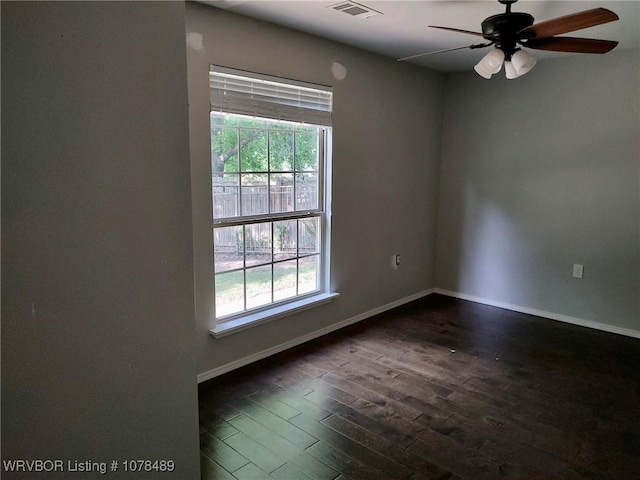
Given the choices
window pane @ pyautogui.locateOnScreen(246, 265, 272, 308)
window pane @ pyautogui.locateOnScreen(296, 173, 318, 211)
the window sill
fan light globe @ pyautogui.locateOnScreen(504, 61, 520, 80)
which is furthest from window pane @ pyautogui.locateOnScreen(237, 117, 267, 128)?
fan light globe @ pyautogui.locateOnScreen(504, 61, 520, 80)

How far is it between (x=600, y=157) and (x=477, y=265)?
150 centimetres

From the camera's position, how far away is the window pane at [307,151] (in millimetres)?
3426

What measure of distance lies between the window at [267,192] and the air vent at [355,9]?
0.63 meters

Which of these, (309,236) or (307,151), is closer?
(307,151)

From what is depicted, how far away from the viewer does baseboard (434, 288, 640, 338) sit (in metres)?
3.91

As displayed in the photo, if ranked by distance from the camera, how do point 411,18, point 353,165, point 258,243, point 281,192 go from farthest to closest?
1. point 353,165
2. point 281,192
3. point 258,243
4. point 411,18

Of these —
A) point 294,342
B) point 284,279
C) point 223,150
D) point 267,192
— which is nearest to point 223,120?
point 223,150

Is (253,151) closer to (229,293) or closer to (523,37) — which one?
(229,293)

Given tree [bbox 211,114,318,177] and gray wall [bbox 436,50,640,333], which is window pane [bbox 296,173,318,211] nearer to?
tree [bbox 211,114,318,177]

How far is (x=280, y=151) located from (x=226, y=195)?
55cm

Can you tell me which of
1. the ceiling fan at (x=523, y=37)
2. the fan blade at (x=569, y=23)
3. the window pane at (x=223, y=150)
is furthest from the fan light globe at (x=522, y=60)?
the window pane at (x=223, y=150)

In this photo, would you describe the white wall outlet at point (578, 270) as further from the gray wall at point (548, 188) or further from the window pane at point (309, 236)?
the window pane at point (309, 236)

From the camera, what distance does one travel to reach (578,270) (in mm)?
4105

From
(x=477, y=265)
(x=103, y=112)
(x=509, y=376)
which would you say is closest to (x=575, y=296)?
(x=477, y=265)
